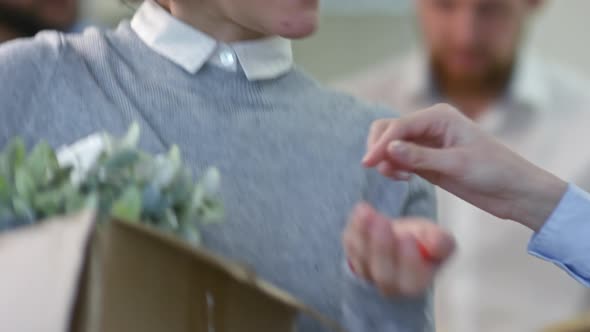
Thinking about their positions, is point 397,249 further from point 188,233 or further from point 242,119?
point 242,119

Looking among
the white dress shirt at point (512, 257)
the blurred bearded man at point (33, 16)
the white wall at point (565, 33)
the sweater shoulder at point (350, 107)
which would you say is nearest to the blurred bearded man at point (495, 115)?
the white dress shirt at point (512, 257)

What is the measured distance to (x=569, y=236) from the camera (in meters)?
0.95

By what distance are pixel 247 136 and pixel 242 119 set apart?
0.05 feet

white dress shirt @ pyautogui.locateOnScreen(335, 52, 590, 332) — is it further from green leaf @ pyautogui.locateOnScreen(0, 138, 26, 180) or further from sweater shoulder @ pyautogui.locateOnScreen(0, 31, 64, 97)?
green leaf @ pyautogui.locateOnScreen(0, 138, 26, 180)

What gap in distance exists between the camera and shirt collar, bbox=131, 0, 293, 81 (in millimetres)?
852

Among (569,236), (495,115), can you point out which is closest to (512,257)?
(495,115)

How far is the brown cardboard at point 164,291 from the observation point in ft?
1.90

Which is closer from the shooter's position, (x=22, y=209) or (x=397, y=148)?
(x=22, y=209)

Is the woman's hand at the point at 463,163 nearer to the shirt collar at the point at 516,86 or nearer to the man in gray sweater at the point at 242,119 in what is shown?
the man in gray sweater at the point at 242,119

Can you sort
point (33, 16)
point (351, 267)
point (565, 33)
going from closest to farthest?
point (351, 267)
point (33, 16)
point (565, 33)

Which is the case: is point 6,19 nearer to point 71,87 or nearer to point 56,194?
point 71,87

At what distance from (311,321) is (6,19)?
1.26m

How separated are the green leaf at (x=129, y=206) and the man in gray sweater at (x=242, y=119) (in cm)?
16

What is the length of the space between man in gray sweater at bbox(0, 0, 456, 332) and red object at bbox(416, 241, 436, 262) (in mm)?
103
